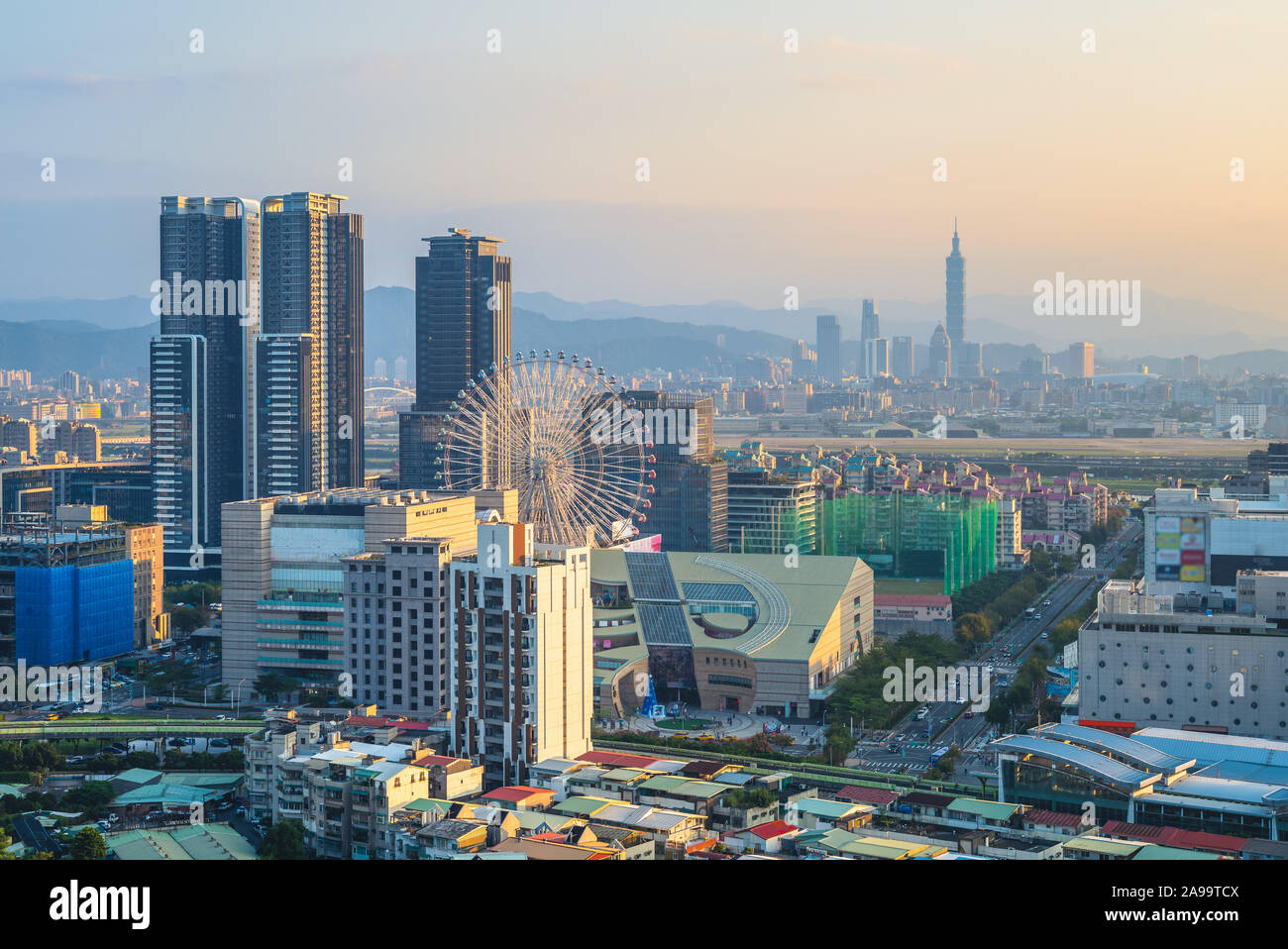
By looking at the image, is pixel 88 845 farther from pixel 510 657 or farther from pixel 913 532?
pixel 913 532

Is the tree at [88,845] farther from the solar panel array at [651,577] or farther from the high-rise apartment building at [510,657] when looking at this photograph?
the solar panel array at [651,577]

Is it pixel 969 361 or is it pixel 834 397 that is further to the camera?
pixel 969 361

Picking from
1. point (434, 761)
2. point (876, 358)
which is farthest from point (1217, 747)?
point (876, 358)

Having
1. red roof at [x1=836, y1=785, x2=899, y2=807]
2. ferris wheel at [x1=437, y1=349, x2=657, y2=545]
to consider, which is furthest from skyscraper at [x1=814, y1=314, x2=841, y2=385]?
red roof at [x1=836, y1=785, x2=899, y2=807]

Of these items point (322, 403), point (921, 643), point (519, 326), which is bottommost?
point (921, 643)

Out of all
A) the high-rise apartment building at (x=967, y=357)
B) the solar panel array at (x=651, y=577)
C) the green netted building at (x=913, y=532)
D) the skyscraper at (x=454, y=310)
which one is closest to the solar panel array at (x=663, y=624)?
the solar panel array at (x=651, y=577)
